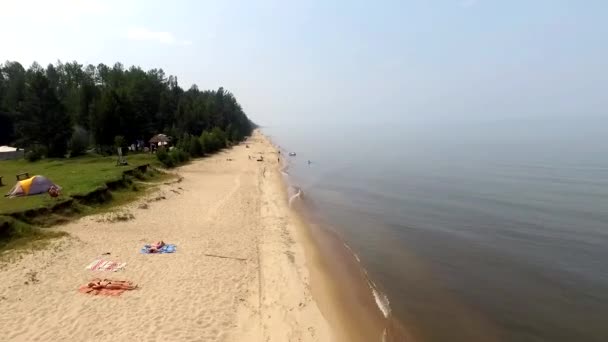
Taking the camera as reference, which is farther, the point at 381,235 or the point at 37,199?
the point at 381,235

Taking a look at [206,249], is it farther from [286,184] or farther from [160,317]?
[286,184]

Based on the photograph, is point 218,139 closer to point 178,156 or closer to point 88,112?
point 88,112

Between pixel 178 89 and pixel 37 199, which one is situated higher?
pixel 178 89

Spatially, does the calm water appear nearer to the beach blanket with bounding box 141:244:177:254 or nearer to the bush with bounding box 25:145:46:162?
the beach blanket with bounding box 141:244:177:254

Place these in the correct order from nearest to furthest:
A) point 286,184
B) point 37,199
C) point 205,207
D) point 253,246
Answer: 1. point 253,246
2. point 37,199
3. point 205,207
4. point 286,184

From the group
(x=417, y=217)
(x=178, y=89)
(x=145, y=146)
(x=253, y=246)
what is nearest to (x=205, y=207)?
(x=253, y=246)

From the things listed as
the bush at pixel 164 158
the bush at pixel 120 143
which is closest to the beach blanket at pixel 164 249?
the bush at pixel 164 158
